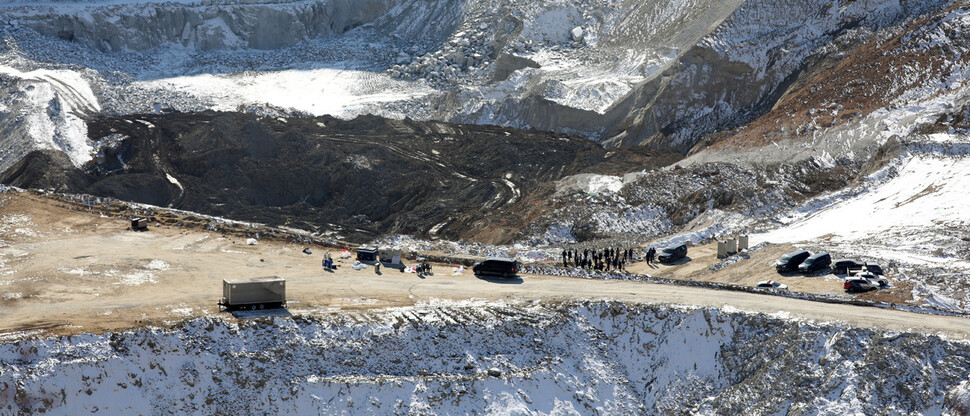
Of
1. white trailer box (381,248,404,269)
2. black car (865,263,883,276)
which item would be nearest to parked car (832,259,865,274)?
black car (865,263,883,276)

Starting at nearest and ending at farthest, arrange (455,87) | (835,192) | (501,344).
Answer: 1. (501,344)
2. (835,192)
3. (455,87)

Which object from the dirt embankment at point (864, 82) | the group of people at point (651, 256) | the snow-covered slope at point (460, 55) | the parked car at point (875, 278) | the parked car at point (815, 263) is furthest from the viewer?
the snow-covered slope at point (460, 55)

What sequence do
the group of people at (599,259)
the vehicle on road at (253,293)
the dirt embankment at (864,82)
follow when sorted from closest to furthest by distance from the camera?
the vehicle on road at (253,293) → the group of people at (599,259) → the dirt embankment at (864,82)

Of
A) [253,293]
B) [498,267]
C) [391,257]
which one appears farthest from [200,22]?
[253,293]

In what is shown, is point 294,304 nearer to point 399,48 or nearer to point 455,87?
point 455,87

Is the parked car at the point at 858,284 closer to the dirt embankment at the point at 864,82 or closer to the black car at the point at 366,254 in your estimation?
the black car at the point at 366,254

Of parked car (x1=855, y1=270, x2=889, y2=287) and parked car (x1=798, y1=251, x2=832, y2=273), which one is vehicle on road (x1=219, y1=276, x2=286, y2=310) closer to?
parked car (x1=798, y1=251, x2=832, y2=273)

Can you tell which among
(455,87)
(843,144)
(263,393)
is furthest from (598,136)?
(263,393)

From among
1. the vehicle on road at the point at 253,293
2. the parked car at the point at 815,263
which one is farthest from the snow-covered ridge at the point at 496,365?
the parked car at the point at 815,263
